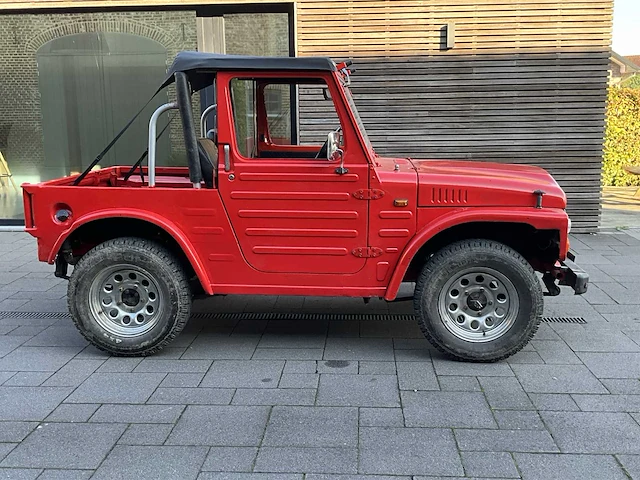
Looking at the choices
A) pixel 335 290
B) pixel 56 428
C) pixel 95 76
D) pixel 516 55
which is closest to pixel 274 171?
pixel 335 290

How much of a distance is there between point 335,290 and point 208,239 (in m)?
0.96

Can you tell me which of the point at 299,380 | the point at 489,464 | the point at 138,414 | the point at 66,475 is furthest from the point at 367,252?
the point at 66,475

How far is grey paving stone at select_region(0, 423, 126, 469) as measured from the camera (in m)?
3.03

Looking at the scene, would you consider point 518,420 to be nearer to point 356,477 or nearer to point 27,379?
point 356,477

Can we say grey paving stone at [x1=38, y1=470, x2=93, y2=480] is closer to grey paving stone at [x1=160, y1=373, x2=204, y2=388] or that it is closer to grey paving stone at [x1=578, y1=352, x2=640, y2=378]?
grey paving stone at [x1=160, y1=373, x2=204, y2=388]

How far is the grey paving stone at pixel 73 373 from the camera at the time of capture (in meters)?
3.96

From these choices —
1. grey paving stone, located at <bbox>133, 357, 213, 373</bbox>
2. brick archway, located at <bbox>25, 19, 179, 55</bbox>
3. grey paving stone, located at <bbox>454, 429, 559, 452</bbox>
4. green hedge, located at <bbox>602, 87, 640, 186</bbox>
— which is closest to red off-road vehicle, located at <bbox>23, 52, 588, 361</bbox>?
grey paving stone, located at <bbox>133, 357, 213, 373</bbox>

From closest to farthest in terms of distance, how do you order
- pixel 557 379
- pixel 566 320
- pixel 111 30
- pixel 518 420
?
pixel 518 420, pixel 557 379, pixel 566 320, pixel 111 30

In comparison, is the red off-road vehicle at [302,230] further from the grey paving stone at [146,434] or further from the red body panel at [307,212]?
the grey paving stone at [146,434]

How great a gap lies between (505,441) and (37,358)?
3222mm

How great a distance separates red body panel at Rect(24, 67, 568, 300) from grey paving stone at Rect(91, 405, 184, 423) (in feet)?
3.23

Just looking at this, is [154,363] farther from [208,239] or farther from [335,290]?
[335,290]

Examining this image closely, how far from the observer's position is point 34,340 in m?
4.75

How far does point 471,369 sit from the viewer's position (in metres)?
4.14
